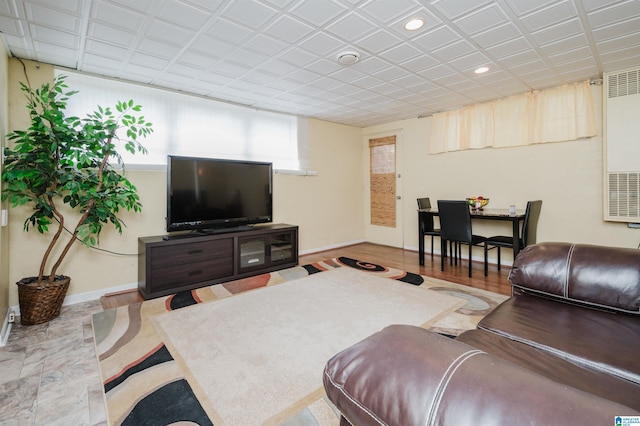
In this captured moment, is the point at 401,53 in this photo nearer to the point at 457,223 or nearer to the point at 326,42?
the point at 326,42

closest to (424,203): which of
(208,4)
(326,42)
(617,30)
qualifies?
(617,30)

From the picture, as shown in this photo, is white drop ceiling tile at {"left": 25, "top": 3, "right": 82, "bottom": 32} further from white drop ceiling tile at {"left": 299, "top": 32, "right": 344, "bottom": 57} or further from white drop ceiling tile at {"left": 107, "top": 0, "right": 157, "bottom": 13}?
white drop ceiling tile at {"left": 299, "top": 32, "right": 344, "bottom": 57}

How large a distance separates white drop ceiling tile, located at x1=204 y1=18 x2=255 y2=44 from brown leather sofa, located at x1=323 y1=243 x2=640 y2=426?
247cm

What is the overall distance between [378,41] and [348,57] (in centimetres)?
34

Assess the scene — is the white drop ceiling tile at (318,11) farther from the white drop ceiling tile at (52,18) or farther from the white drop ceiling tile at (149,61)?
the white drop ceiling tile at (52,18)

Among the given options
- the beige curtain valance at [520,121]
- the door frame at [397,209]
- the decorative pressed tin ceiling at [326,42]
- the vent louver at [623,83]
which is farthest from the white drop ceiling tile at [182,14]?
the vent louver at [623,83]

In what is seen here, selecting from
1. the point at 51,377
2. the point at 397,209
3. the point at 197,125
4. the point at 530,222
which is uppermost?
the point at 197,125

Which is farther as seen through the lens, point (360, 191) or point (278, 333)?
point (360, 191)

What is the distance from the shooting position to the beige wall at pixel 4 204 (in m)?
2.34

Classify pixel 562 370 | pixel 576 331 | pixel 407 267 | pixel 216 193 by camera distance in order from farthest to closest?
1. pixel 407 267
2. pixel 216 193
3. pixel 576 331
4. pixel 562 370

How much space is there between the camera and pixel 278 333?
2.25 metres

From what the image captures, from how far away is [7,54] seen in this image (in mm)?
2600

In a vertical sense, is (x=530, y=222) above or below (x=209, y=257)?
above

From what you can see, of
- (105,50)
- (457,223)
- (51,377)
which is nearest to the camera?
(51,377)
